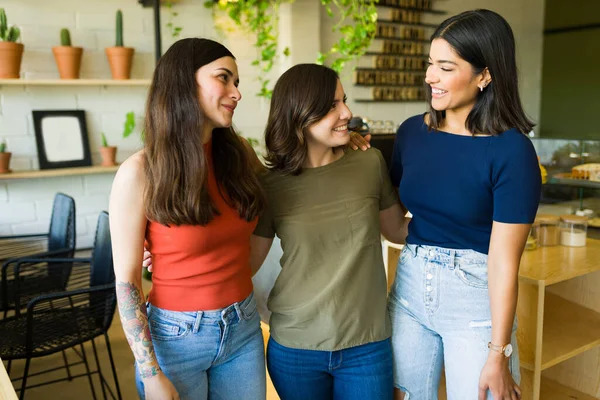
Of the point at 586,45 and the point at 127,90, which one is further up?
the point at 586,45

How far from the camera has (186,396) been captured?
136cm

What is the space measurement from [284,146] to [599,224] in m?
2.03

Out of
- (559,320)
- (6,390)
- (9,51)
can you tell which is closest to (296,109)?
(6,390)

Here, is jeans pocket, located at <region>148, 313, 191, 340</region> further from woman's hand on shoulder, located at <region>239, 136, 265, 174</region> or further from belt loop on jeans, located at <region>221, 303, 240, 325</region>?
woman's hand on shoulder, located at <region>239, 136, 265, 174</region>

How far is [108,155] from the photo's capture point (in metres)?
4.06

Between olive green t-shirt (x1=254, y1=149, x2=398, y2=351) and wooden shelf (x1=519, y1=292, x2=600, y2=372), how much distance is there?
784mm

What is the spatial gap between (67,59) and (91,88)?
330 millimetres

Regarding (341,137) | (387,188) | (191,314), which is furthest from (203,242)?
(387,188)

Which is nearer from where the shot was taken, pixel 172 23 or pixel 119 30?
pixel 119 30

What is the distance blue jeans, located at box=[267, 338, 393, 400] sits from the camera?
4.83ft

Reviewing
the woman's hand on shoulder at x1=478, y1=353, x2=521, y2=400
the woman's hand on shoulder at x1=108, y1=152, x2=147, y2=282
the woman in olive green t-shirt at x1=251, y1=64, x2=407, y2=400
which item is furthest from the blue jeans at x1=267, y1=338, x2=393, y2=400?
the woman's hand on shoulder at x1=108, y1=152, x2=147, y2=282

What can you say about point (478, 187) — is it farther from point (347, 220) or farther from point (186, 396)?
point (186, 396)

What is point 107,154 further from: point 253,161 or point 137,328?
point 137,328

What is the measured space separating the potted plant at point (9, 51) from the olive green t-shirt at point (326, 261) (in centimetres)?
276
